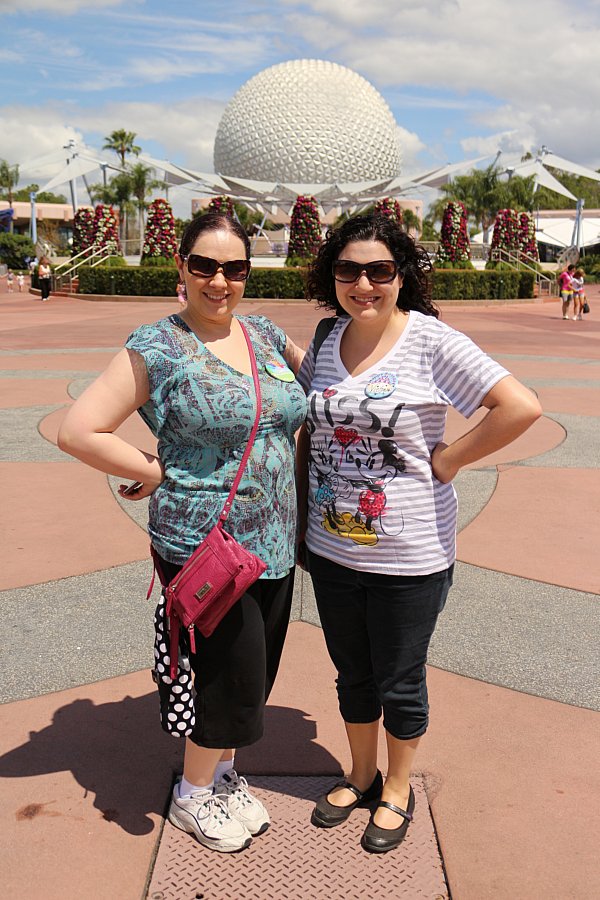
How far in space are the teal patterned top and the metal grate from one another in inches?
31.5

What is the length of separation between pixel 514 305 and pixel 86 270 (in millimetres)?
14153

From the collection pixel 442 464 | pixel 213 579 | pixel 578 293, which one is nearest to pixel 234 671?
pixel 213 579

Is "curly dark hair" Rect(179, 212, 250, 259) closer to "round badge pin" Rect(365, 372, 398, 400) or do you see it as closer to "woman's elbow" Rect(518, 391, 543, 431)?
"round badge pin" Rect(365, 372, 398, 400)

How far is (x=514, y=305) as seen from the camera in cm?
2877

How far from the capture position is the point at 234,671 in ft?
8.24

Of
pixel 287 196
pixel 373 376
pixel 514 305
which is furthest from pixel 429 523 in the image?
pixel 287 196

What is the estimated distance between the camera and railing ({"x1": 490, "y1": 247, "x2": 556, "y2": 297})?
112ft

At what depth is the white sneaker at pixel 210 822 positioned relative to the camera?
8.34ft

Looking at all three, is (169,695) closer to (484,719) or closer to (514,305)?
(484,719)

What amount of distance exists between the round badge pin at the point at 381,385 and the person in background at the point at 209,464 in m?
0.22

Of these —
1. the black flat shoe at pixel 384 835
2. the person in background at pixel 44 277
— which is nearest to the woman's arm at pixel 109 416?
the black flat shoe at pixel 384 835

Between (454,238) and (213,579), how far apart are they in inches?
1205

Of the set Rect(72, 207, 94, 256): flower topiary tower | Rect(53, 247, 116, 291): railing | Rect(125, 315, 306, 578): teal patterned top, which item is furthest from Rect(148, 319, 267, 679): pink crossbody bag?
Rect(72, 207, 94, 256): flower topiary tower

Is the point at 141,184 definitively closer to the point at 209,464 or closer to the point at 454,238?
the point at 454,238
